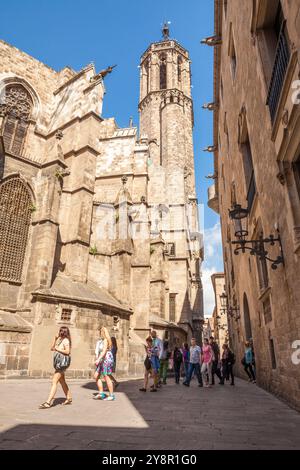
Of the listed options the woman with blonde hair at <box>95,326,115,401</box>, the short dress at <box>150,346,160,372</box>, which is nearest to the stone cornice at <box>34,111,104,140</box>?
the short dress at <box>150,346,160,372</box>

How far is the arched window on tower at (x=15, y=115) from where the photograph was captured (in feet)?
54.9

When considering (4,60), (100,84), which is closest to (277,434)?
(100,84)

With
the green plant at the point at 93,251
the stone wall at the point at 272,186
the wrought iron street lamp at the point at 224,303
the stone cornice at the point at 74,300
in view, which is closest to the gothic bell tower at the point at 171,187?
the wrought iron street lamp at the point at 224,303

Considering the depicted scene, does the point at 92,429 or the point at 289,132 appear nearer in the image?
the point at 92,429

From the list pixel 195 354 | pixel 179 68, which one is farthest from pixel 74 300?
pixel 179 68

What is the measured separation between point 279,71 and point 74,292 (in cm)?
1063

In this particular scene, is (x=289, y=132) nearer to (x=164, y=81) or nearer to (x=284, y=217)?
(x=284, y=217)

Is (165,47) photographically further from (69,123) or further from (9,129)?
(9,129)

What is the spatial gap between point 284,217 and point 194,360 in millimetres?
6310

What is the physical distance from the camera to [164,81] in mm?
45938

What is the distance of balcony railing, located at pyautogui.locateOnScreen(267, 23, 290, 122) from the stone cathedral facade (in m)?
9.67

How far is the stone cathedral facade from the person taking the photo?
11.6 metres

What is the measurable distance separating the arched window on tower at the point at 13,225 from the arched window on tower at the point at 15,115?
14.4ft

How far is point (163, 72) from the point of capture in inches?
1857
